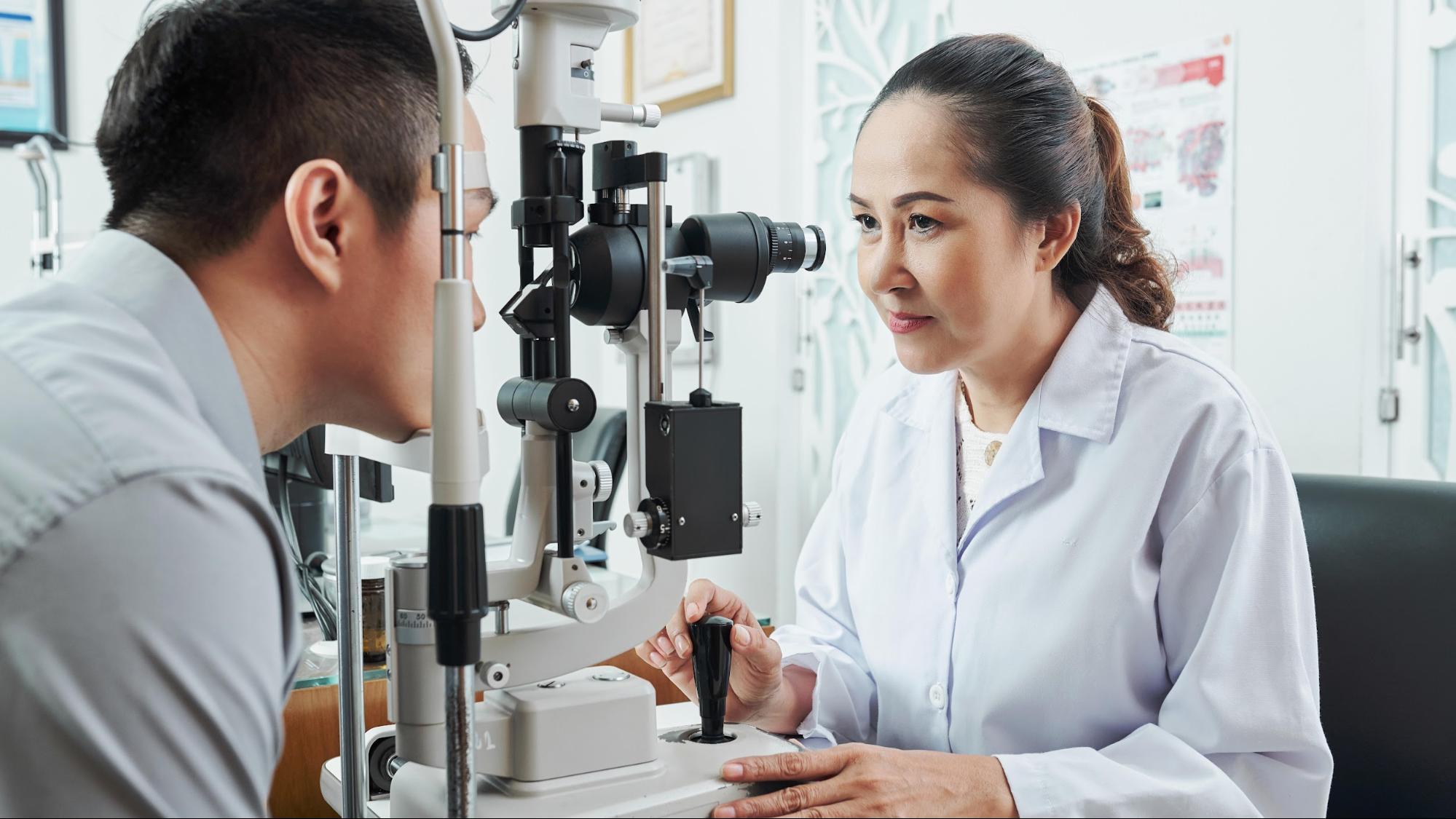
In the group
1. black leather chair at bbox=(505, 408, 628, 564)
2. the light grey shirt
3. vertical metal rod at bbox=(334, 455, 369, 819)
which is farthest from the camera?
black leather chair at bbox=(505, 408, 628, 564)

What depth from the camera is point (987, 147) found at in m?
1.18

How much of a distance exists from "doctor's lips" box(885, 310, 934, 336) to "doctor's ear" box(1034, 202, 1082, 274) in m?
0.14

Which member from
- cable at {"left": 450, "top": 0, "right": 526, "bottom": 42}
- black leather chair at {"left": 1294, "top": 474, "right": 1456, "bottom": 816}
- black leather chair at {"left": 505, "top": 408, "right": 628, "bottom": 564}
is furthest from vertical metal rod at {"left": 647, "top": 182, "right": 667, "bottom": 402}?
black leather chair at {"left": 505, "top": 408, "right": 628, "bottom": 564}

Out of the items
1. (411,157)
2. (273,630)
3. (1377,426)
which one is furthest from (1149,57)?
(273,630)

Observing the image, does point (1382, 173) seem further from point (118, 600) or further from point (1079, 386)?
point (118, 600)

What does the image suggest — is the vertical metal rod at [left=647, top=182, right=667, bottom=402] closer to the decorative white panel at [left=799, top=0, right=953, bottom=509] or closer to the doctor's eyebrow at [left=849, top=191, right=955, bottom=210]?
the doctor's eyebrow at [left=849, top=191, right=955, bottom=210]

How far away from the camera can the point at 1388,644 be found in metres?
1.13

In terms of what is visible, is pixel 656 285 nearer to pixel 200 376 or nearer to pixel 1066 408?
pixel 200 376

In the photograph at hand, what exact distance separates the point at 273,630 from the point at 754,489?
2910 millimetres

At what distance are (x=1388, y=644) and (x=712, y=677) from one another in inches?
27.8

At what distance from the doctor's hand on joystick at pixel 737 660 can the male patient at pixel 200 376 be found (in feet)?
1.26

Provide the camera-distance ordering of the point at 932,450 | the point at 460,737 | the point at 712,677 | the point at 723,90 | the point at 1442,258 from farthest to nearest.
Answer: the point at 723,90, the point at 1442,258, the point at 932,450, the point at 712,677, the point at 460,737

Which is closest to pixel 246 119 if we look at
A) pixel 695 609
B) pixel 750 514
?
pixel 750 514

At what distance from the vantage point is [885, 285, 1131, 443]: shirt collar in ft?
3.79
